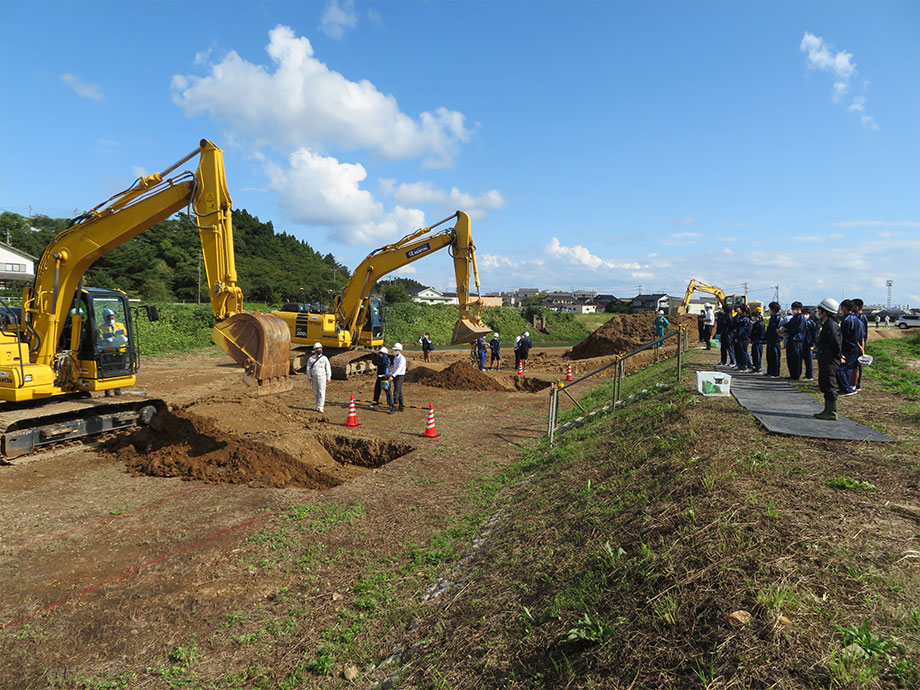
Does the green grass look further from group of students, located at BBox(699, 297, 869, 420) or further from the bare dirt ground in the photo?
the bare dirt ground

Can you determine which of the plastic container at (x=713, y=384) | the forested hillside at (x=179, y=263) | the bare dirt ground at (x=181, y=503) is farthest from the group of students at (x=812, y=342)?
the forested hillside at (x=179, y=263)

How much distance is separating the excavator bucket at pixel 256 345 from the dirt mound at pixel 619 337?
21.9 m

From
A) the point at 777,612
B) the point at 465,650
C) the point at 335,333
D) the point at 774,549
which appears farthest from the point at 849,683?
the point at 335,333

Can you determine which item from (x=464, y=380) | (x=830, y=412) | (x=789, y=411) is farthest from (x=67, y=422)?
(x=830, y=412)

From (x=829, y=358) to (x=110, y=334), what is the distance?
13.6m

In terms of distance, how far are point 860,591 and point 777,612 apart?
641 millimetres

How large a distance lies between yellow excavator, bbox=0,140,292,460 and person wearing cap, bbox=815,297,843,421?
9485 millimetres

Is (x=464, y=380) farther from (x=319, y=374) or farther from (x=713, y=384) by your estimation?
(x=713, y=384)

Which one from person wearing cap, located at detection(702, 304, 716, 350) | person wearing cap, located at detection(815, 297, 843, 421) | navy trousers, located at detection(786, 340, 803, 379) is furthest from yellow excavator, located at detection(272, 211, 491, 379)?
person wearing cap, located at detection(815, 297, 843, 421)

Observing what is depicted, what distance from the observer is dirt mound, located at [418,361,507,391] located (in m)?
19.0

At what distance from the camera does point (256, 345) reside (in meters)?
10.1

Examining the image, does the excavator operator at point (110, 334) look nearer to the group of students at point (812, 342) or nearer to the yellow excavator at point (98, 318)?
the yellow excavator at point (98, 318)

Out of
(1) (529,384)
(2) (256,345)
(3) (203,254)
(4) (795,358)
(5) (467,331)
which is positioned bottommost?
(1) (529,384)

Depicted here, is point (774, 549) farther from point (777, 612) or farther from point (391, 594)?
point (391, 594)
